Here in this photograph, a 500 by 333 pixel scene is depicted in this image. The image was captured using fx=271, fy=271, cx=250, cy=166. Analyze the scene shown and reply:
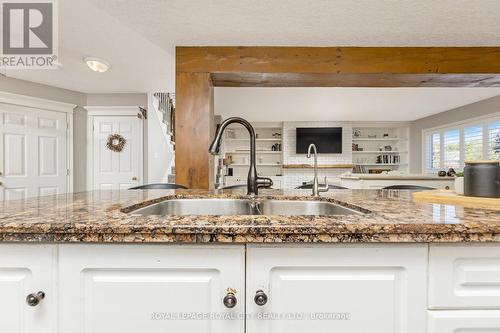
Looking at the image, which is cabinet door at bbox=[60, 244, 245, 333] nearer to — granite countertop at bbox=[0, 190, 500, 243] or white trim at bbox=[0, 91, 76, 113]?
granite countertop at bbox=[0, 190, 500, 243]

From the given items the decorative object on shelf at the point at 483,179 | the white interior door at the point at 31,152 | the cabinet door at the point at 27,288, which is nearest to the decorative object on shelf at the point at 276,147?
the white interior door at the point at 31,152

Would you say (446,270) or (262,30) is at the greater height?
(262,30)

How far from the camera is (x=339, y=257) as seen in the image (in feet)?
2.18

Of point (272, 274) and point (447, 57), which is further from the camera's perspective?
point (447, 57)

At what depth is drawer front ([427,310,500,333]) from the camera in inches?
26.1

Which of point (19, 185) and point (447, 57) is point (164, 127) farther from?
point (447, 57)

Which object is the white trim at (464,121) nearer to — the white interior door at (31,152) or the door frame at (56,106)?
the door frame at (56,106)

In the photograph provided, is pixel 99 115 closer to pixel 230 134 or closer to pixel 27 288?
pixel 230 134

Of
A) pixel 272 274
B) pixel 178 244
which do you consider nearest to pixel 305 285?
pixel 272 274

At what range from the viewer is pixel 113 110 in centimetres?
488

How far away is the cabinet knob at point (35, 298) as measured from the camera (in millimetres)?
648

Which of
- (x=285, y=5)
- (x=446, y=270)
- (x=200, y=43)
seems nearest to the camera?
(x=446, y=270)

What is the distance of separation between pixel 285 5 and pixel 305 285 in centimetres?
227

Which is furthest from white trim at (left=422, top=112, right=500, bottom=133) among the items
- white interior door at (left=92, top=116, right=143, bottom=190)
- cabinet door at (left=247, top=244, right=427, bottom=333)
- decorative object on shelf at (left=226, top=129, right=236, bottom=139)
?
white interior door at (left=92, top=116, right=143, bottom=190)
